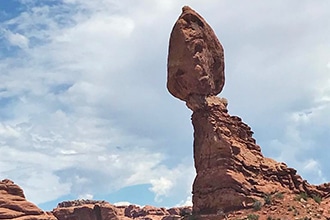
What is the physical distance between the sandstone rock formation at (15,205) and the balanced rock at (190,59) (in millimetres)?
20571

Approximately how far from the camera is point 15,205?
2167 inches

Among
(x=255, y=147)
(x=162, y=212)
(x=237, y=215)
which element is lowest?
(x=237, y=215)

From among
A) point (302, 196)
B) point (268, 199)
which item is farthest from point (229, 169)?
point (302, 196)

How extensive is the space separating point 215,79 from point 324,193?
12.9m

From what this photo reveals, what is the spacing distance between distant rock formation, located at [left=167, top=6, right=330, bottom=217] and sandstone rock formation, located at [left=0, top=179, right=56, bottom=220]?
20128 mm

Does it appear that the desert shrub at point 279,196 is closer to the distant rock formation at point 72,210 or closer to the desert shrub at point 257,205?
the desert shrub at point 257,205

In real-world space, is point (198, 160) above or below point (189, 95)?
below

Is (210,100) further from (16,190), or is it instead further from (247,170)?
(16,190)

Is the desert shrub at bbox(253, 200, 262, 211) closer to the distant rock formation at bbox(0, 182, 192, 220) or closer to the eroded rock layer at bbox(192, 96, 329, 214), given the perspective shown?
the eroded rock layer at bbox(192, 96, 329, 214)

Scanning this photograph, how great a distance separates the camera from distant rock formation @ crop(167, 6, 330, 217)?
40.9 metres

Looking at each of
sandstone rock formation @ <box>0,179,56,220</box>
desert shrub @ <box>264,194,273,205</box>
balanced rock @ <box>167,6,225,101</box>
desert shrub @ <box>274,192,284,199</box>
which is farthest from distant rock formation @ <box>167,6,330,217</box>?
sandstone rock formation @ <box>0,179,56,220</box>

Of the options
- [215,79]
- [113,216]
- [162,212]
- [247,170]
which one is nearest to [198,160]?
[247,170]

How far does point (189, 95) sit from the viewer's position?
44688 mm

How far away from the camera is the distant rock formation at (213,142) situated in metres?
40.9
